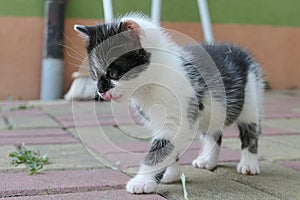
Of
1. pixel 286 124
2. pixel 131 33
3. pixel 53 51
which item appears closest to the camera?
pixel 131 33

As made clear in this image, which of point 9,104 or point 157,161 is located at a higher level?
point 157,161

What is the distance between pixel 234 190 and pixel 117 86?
2.24ft

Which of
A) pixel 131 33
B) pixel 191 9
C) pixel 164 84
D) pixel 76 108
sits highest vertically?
pixel 131 33

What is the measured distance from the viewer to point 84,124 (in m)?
4.23

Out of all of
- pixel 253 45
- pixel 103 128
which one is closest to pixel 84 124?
pixel 103 128

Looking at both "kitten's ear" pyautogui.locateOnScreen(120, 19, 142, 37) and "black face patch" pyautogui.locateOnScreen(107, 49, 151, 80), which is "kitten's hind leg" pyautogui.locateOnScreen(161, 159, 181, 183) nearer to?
"black face patch" pyautogui.locateOnScreen(107, 49, 151, 80)

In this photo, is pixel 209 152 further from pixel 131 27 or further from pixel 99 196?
pixel 131 27

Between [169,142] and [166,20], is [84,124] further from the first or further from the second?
[166,20]

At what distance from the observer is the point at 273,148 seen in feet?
11.0

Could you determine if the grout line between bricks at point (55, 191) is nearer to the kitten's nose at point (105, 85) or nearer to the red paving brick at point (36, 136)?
the kitten's nose at point (105, 85)

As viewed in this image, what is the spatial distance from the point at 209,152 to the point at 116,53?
93cm

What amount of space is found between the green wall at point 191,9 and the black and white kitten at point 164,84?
286 cm

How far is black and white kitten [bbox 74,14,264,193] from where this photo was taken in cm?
218

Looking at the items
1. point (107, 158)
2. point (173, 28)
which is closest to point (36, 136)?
point (107, 158)
